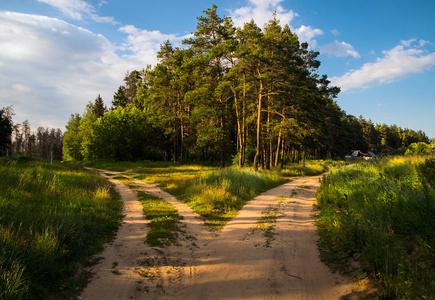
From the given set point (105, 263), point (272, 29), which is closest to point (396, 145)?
point (272, 29)

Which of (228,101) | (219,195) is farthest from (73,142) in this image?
(219,195)

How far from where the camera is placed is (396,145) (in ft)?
488

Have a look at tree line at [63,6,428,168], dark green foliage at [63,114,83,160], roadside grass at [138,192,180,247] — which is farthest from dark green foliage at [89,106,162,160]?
roadside grass at [138,192,180,247]

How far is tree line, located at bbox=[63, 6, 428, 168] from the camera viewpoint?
3122 centimetres

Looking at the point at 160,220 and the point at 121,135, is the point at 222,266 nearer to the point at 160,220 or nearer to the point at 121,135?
the point at 160,220

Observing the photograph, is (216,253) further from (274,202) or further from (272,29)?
(272,29)

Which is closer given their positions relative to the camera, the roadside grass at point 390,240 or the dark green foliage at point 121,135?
the roadside grass at point 390,240

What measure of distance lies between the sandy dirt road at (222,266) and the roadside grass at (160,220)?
265mm

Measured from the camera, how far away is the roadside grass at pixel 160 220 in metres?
8.76

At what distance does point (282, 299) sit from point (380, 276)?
66.8 inches

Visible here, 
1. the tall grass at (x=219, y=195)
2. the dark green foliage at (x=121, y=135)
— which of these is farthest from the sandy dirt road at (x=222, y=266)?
the dark green foliage at (x=121, y=135)

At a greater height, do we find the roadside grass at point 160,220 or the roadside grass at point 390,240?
the roadside grass at point 390,240

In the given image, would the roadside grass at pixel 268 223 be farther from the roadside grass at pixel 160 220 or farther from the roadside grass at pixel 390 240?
the roadside grass at pixel 160 220

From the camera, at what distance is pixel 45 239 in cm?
650
